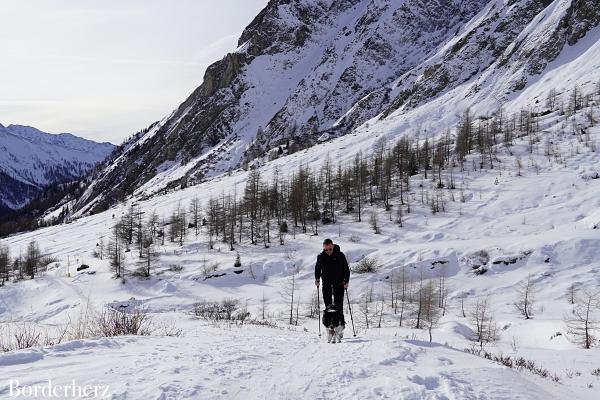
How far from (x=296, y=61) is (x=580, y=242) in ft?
425

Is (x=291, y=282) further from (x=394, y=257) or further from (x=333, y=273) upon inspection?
(x=333, y=273)

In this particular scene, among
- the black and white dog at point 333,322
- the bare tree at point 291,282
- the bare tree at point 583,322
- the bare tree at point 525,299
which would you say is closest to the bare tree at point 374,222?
the bare tree at point 291,282

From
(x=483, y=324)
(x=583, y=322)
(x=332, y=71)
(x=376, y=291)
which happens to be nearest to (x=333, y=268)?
(x=483, y=324)

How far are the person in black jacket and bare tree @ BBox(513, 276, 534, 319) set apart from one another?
41.7ft

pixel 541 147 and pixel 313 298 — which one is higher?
pixel 541 147

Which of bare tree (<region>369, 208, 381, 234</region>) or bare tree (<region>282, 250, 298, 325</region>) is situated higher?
bare tree (<region>369, 208, 381, 234</region>)

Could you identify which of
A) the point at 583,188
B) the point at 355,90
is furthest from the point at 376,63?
the point at 583,188

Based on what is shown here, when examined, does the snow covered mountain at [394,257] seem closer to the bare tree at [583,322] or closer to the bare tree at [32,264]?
the bare tree at [583,322]

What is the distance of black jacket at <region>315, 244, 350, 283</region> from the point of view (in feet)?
38.9

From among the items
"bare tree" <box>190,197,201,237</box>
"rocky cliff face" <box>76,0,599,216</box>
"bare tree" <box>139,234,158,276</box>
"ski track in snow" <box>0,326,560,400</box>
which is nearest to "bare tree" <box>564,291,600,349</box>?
"ski track in snow" <box>0,326,560,400</box>

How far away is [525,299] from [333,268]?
555 inches

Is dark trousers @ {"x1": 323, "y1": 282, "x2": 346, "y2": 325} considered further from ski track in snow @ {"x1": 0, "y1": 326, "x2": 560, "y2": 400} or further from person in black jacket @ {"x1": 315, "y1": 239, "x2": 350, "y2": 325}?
ski track in snow @ {"x1": 0, "y1": 326, "x2": 560, "y2": 400}

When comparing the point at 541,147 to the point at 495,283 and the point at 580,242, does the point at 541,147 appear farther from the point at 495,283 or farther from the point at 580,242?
the point at 495,283

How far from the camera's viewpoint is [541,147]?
→ 1766 inches
